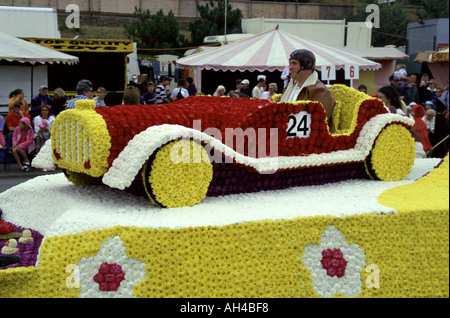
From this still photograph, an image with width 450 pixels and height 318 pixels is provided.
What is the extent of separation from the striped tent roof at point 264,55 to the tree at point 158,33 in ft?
45.5

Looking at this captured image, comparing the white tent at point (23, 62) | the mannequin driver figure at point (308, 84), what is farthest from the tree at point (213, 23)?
the mannequin driver figure at point (308, 84)

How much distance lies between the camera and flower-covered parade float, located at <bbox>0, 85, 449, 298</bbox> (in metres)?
4.20

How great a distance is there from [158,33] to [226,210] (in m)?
25.2

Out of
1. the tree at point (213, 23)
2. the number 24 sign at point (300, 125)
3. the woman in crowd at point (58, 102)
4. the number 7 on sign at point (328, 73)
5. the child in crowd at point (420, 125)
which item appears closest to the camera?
the number 24 sign at point (300, 125)

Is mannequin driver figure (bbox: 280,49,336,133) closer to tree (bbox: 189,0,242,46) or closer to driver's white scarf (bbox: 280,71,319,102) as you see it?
driver's white scarf (bbox: 280,71,319,102)

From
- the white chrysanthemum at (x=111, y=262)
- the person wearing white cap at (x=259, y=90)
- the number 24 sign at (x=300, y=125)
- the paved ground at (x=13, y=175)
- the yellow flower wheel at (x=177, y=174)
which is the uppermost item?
the number 24 sign at (x=300, y=125)

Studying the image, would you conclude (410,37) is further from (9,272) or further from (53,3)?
(9,272)

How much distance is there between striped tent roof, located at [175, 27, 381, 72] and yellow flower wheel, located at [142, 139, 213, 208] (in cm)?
930

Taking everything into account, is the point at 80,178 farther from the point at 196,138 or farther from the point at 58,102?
the point at 58,102

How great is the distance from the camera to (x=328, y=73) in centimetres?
1146

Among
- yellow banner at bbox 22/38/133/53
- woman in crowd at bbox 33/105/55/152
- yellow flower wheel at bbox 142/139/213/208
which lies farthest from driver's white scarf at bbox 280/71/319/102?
yellow banner at bbox 22/38/133/53

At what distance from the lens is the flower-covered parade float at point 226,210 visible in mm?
4195

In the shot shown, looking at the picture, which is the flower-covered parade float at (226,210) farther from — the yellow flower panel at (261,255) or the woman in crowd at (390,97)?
the woman in crowd at (390,97)

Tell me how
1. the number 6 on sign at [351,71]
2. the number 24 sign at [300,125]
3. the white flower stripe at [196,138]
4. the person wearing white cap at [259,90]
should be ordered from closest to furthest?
the white flower stripe at [196,138] < the number 24 sign at [300,125] < the number 6 on sign at [351,71] < the person wearing white cap at [259,90]
